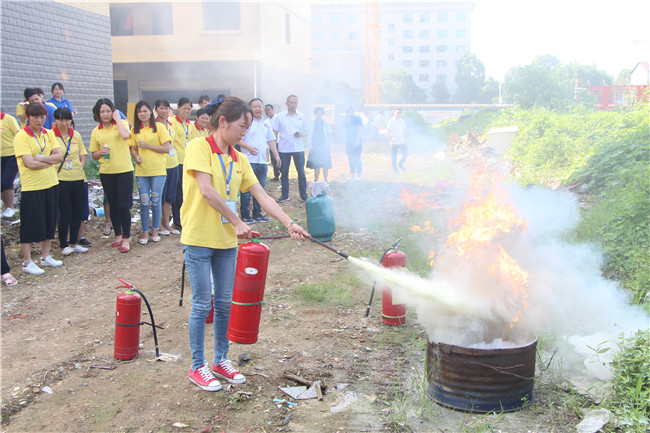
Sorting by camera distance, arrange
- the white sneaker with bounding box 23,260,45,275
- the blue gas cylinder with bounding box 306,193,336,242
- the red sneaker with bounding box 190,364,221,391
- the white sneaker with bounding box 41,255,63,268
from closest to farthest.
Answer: the red sneaker with bounding box 190,364,221,391
the white sneaker with bounding box 23,260,45,275
the white sneaker with bounding box 41,255,63,268
the blue gas cylinder with bounding box 306,193,336,242

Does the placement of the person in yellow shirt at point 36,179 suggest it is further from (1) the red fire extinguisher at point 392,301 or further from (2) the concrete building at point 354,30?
(2) the concrete building at point 354,30

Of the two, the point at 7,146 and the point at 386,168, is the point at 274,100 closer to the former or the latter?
the point at 386,168

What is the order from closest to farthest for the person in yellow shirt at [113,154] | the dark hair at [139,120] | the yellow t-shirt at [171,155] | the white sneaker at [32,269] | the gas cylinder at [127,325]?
the gas cylinder at [127,325] → the white sneaker at [32,269] → the person in yellow shirt at [113,154] → the dark hair at [139,120] → the yellow t-shirt at [171,155]

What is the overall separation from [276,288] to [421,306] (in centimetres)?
274

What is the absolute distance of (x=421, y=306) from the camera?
437 cm

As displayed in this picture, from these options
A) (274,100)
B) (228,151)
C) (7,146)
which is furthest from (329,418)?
(274,100)

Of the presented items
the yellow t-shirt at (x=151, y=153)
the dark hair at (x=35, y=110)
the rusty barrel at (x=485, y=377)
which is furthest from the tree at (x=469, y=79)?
the rusty barrel at (x=485, y=377)

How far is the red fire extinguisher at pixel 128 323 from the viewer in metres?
4.49

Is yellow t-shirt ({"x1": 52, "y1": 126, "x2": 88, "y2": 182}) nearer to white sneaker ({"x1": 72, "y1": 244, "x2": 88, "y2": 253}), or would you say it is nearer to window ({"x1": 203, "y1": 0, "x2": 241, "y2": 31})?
white sneaker ({"x1": 72, "y1": 244, "x2": 88, "y2": 253})

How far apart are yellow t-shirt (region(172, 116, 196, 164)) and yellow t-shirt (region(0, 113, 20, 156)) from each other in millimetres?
2547

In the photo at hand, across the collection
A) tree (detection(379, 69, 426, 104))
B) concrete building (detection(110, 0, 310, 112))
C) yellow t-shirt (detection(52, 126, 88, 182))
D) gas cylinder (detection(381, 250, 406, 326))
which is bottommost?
gas cylinder (detection(381, 250, 406, 326))

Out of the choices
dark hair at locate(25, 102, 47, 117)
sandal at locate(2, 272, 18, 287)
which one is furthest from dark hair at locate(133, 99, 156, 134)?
sandal at locate(2, 272, 18, 287)

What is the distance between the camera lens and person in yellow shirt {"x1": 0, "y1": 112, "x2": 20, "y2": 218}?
8344mm

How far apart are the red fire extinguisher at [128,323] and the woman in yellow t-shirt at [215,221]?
0.76m
